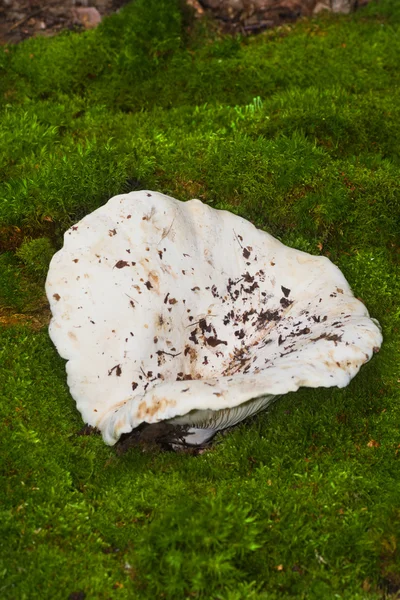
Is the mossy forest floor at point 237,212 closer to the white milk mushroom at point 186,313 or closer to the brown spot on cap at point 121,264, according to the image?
the white milk mushroom at point 186,313

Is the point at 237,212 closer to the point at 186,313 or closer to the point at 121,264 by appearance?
the point at 186,313

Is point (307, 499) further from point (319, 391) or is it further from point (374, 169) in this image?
point (374, 169)

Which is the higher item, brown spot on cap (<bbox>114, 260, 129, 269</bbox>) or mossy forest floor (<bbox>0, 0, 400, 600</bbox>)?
brown spot on cap (<bbox>114, 260, 129, 269</bbox>)

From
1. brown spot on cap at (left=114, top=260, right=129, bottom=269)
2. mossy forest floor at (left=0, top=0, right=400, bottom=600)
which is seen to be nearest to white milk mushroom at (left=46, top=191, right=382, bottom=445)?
brown spot on cap at (left=114, top=260, right=129, bottom=269)

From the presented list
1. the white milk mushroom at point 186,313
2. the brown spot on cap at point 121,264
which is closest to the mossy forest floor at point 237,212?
the white milk mushroom at point 186,313

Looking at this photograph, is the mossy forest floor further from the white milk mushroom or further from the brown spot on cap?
the brown spot on cap

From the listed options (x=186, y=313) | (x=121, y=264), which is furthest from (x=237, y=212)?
(x=121, y=264)

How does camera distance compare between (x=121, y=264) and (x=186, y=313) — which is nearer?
(x=121, y=264)
